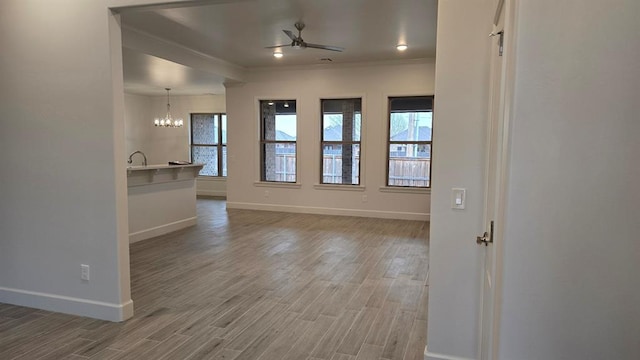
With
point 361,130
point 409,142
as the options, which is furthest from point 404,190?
point 361,130

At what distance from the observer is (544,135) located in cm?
130

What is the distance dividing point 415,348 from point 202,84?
7425 mm

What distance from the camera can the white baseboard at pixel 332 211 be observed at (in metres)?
7.45

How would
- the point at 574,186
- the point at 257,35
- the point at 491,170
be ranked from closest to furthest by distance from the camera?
the point at 574,186, the point at 491,170, the point at 257,35

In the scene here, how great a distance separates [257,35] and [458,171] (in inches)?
165

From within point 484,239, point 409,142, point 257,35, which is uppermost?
point 257,35

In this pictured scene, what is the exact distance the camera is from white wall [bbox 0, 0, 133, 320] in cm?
297

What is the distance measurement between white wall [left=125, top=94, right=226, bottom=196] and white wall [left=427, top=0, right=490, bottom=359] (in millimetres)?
9081

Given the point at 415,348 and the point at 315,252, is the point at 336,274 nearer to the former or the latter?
the point at 315,252

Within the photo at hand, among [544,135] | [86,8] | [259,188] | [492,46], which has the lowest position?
[259,188]

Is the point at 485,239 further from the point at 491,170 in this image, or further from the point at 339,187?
the point at 339,187

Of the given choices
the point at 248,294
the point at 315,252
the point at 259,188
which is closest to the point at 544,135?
the point at 248,294

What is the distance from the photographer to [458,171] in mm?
2279

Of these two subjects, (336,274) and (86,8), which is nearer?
(86,8)
